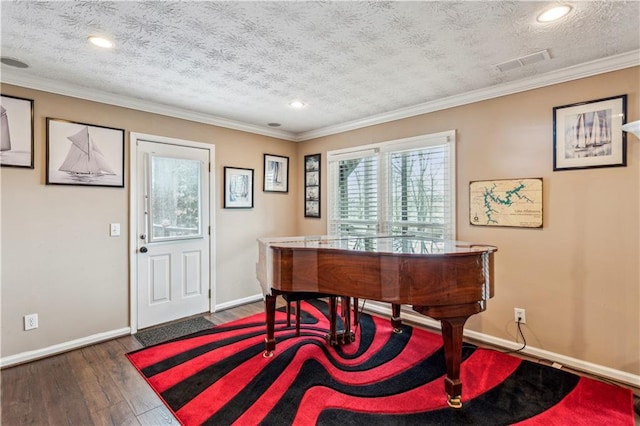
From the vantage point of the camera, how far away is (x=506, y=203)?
2.86m

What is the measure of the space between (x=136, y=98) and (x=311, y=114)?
1.86 meters

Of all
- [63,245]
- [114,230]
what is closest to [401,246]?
[114,230]

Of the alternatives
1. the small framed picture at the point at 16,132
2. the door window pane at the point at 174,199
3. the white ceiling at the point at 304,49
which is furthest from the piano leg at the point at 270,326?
the small framed picture at the point at 16,132

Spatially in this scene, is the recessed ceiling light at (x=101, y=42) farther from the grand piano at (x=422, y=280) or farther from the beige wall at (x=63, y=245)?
the grand piano at (x=422, y=280)

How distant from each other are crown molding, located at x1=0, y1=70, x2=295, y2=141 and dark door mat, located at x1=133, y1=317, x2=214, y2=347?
234 cm

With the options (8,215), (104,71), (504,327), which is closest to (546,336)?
(504,327)

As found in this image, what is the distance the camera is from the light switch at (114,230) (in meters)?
3.08

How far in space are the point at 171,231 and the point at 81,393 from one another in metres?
1.70

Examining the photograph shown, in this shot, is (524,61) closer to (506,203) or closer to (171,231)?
(506,203)

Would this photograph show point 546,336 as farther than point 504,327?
No

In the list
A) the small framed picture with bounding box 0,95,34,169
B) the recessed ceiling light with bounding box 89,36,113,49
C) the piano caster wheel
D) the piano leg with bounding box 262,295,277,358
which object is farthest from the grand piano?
the small framed picture with bounding box 0,95,34,169

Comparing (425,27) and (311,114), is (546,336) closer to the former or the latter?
(425,27)

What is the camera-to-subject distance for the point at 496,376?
7.73 ft

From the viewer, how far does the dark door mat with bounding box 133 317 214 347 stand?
10.0 ft
